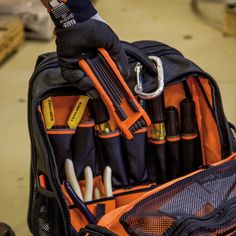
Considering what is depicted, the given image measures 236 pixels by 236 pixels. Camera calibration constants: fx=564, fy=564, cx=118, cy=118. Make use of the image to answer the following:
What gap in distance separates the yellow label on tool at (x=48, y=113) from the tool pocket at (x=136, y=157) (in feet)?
0.56

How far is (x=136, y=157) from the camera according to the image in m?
1.28

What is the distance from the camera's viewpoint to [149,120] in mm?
1156

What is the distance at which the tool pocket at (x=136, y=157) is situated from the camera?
1.26 m

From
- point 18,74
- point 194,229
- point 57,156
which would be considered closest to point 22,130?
point 18,74

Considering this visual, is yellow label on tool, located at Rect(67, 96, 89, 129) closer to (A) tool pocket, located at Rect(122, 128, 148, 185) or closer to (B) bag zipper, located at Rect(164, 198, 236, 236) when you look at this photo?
(A) tool pocket, located at Rect(122, 128, 148, 185)

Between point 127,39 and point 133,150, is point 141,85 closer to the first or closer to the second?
point 133,150

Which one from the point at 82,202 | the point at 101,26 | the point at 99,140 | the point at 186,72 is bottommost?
the point at 82,202

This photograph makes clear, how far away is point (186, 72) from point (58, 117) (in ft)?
0.96

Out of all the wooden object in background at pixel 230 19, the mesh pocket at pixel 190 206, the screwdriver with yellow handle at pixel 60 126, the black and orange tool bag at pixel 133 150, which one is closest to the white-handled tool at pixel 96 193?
the black and orange tool bag at pixel 133 150

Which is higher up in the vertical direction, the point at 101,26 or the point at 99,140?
the point at 101,26

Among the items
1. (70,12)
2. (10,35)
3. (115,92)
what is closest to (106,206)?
(115,92)

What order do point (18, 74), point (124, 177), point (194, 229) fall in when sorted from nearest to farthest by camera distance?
point (194, 229), point (124, 177), point (18, 74)

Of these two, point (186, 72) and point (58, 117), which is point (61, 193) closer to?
point (58, 117)

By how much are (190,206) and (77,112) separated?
32cm
